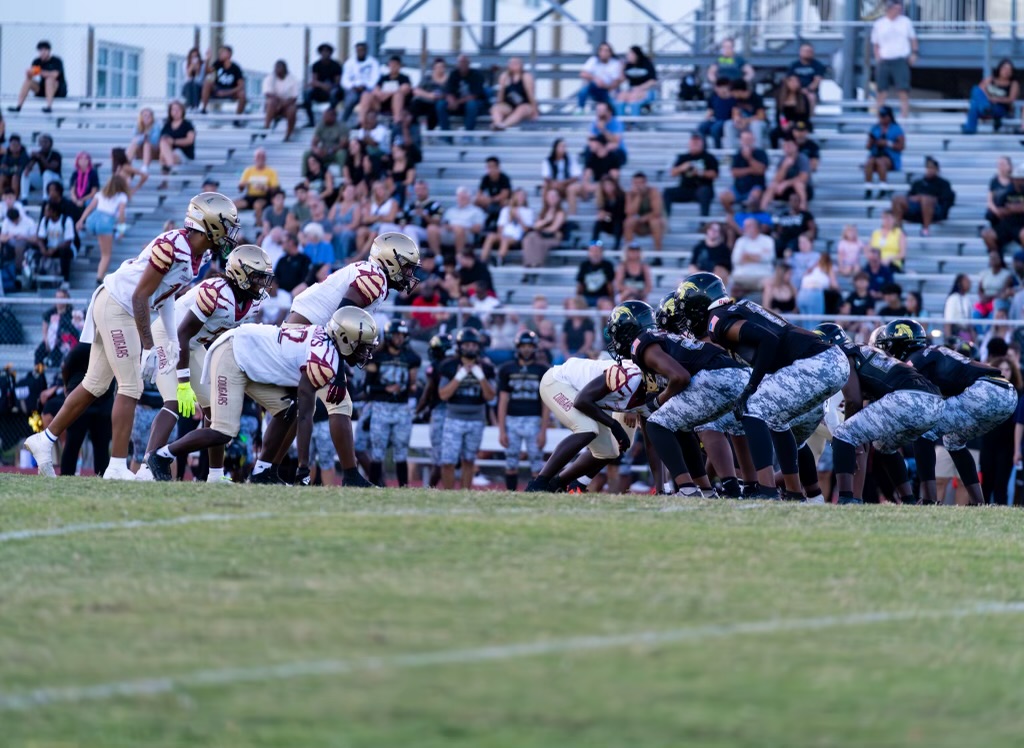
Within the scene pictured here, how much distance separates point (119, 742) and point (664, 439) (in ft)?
25.6

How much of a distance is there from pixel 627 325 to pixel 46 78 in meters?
16.8

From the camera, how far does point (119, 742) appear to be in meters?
4.06

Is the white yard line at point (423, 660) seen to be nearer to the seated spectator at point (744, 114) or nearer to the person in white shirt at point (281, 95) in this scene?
the seated spectator at point (744, 114)

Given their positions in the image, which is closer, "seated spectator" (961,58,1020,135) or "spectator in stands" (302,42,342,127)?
"seated spectator" (961,58,1020,135)

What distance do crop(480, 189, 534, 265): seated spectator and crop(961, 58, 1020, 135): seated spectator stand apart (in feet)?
21.4

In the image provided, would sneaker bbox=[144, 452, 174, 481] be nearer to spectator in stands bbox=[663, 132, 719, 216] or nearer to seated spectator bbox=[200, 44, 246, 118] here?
spectator in stands bbox=[663, 132, 719, 216]

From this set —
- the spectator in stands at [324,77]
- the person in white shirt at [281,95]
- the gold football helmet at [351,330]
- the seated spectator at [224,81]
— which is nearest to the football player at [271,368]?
the gold football helmet at [351,330]

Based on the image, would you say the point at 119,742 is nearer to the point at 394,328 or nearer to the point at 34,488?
the point at 34,488

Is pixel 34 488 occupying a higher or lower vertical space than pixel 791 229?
lower

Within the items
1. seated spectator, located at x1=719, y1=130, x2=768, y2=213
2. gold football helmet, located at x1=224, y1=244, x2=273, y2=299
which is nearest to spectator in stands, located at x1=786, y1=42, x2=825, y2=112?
seated spectator, located at x1=719, y1=130, x2=768, y2=213

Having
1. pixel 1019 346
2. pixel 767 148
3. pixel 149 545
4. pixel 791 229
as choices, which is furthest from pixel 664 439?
pixel 767 148

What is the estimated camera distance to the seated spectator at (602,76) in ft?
78.7

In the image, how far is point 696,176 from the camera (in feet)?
→ 70.6

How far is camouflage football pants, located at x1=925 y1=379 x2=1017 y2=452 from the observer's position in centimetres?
1280
